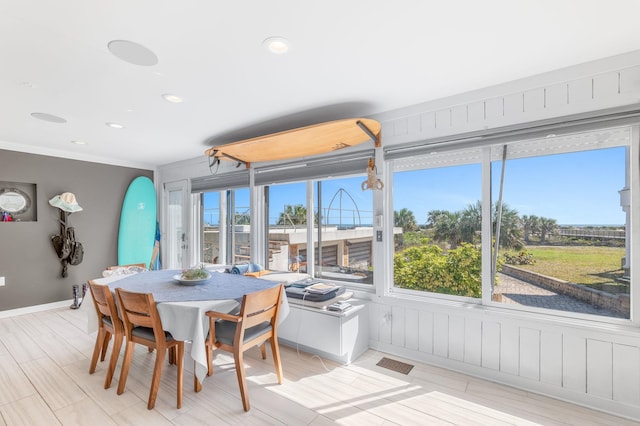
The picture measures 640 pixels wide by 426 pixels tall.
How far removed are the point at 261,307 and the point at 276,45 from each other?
1684mm

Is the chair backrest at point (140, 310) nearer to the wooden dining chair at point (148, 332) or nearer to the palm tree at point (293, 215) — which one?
the wooden dining chair at point (148, 332)

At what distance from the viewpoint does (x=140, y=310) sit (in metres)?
1.98

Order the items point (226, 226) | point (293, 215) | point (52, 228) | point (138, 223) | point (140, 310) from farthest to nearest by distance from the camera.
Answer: point (138, 223)
point (226, 226)
point (52, 228)
point (293, 215)
point (140, 310)

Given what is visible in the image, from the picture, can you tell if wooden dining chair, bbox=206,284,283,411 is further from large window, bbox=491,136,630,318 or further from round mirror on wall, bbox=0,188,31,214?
round mirror on wall, bbox=0,188,31,214

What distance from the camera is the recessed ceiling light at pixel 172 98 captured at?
244cm

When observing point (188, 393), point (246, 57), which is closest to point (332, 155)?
point (246, 57)

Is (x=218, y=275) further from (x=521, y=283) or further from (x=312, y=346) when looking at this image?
(x=521, y=283)

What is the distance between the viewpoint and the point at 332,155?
3.19 metres

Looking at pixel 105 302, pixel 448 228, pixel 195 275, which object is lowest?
pixel 105 302

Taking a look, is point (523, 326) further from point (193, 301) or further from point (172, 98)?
point (172, 98)

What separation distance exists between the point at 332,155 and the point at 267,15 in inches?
70.1

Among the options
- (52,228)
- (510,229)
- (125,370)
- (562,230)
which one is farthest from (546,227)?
(52,228)

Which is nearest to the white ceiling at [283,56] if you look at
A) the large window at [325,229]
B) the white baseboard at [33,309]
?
the large window at [325,229]

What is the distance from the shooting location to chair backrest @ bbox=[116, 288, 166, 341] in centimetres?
193
